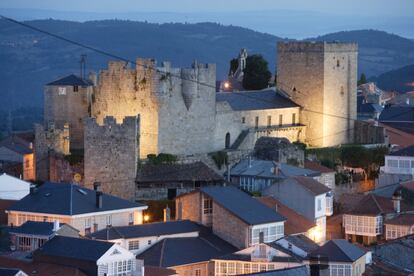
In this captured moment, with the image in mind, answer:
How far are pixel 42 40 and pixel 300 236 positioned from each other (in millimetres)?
141528

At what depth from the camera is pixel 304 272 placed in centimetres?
3994

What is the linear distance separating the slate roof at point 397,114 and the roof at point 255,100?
1229 cm

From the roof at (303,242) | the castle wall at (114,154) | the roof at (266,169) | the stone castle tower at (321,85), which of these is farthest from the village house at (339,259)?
the stone castle tower at (321,85)

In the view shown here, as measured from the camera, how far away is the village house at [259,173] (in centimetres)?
5472

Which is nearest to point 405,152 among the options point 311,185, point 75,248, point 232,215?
point 311,185

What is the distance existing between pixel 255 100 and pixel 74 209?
19572 millimetres

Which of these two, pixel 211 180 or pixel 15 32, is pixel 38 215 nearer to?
pixel 211 180

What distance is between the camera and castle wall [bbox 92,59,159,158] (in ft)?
178

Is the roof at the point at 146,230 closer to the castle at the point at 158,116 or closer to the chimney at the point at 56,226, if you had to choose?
the chimney at the point at 56,226

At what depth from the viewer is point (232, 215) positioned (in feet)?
152

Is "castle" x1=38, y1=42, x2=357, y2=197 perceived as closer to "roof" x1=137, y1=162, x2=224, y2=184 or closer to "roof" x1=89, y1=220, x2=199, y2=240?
"roof" x1=137, y1=162, x2=224, y2=184

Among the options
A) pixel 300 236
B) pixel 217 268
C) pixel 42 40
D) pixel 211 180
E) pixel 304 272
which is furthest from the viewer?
pixel 42 40

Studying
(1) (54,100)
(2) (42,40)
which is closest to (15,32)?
(2) (42,40)

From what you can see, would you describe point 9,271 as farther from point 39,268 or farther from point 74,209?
point 74,209
